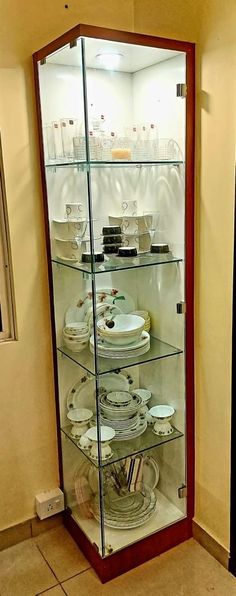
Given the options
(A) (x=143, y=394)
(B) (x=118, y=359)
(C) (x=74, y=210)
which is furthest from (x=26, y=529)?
(C) (x=74, y=210)

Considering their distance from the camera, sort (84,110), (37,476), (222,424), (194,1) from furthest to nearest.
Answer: (37,476) < (222,424) < (194,1) < (84,110)

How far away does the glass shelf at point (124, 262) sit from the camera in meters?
2.00

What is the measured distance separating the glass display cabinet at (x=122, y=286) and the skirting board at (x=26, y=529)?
90 millimetres

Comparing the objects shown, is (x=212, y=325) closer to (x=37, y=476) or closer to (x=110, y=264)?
(x=110, y=264)

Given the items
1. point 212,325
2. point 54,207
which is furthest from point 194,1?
point 212,325

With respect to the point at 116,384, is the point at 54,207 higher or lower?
higher

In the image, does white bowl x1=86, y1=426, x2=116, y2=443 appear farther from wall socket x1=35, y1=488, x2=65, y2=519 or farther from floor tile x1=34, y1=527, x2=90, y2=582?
floor tile x1=34, y1=527, x2=90, y2=582

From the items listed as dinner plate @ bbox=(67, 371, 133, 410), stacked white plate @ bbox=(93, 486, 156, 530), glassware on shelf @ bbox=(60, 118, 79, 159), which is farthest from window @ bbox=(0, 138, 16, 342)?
stacked white plate @ bbox=(93, 486, 156, 530)

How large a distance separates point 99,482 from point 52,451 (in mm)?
391

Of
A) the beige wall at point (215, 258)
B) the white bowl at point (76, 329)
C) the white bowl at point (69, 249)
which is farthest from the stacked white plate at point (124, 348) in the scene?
the white bowl at point (69, 249)

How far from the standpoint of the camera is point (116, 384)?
2.35 meters

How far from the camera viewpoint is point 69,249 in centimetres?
213

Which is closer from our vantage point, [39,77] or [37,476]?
[39,77]

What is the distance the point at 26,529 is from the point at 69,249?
1.32m
